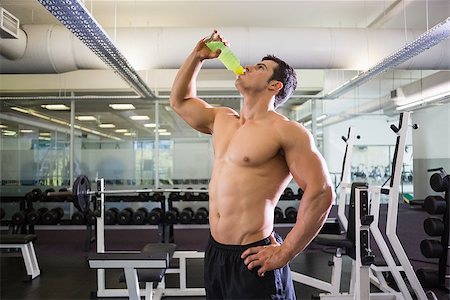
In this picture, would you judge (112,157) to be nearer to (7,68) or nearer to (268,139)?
(7,68)

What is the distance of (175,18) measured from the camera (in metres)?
4.21

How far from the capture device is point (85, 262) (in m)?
3.67

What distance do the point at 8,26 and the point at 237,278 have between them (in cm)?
306

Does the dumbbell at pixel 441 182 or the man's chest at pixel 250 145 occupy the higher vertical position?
the man's chest at pixel 250 145

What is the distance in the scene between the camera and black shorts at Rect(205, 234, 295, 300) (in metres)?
1.05

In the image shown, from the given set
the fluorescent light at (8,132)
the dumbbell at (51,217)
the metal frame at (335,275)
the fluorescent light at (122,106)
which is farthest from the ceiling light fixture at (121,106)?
the metal frame at (335,275)

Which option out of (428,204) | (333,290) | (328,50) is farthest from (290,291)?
(328,50)

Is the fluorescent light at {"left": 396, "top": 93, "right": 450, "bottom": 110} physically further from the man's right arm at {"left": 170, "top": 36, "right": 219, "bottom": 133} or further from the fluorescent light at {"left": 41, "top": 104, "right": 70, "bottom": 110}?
the fluorescent light at {"left": 41, "top": 104, "right": 70, "bottom": 110}

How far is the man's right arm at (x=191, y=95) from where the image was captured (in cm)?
123

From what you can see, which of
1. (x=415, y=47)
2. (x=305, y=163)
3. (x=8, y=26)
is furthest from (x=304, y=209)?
(x=8, y=26)

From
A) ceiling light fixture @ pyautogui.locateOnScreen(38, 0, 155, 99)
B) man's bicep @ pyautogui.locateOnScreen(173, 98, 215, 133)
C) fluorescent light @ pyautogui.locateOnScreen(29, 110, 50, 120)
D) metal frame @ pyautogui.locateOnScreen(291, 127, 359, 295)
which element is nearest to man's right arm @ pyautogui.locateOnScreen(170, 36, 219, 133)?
man's bicep @ pyautogui.locateOnScreen(173, 98, 215, 133)

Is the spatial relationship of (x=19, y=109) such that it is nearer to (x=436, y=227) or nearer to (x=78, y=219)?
(x=78, y=219)

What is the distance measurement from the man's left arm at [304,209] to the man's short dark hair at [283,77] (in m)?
0.24

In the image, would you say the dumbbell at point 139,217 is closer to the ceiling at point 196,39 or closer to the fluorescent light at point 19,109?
the ceiling at point 196,39
